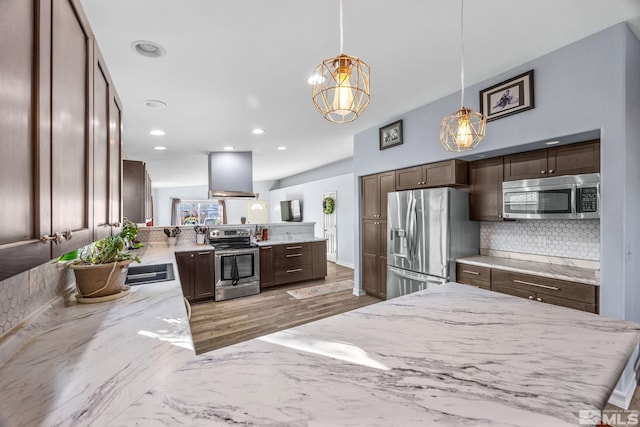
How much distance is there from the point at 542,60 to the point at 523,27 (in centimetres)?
55

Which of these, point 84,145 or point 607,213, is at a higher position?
point 84,145

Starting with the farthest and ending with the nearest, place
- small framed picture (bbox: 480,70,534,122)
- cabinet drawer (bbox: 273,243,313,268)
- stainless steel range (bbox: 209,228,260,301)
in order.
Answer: cabinet drawer (bbox: 273,243,313,268) < stainless steel range (bbox: 209,228,260,301) < small framed picture (bbox: 480,70,534,122)

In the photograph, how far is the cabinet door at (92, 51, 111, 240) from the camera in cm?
103

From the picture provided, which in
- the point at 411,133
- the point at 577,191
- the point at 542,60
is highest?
the point at 542,60

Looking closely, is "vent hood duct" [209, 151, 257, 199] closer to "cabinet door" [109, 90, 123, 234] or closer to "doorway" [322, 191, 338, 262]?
"doorway" [322, 191, 338, 262]

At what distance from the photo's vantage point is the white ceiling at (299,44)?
5.30 feet

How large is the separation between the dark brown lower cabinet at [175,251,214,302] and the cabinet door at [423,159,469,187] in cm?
319

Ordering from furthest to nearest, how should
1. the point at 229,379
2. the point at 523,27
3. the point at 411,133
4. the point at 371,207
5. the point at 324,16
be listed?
1. the point at 371,207
2. the point at 411,133
3. the point at 523,27
4. the point at 324,16
5. the point at 229,379

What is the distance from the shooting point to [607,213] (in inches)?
72.8

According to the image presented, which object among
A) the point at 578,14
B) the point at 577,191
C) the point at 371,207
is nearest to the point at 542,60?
the point at 578,14

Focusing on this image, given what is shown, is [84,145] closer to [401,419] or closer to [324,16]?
[401,419]

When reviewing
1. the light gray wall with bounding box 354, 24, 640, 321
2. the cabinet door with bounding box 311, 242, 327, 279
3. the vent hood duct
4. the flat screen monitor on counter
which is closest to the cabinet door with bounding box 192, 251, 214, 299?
the vent hood duct

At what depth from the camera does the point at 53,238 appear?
1.98 feet

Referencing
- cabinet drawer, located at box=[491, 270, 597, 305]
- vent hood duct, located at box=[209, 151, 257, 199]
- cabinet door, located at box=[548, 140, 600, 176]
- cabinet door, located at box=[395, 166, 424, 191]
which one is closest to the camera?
cabinet drawer, located at box=[491, 270, 597, 305]
